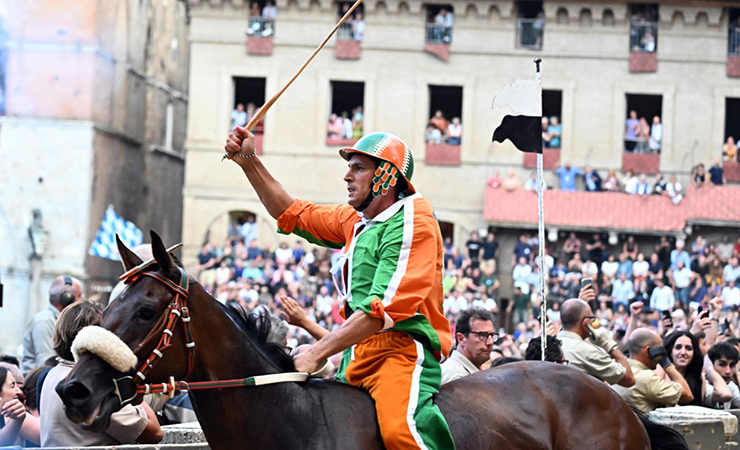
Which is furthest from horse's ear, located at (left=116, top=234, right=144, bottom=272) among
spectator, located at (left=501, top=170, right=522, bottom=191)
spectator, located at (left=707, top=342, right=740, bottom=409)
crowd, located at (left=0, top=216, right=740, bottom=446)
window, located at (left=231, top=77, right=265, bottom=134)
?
window, located at (left=231, top=77, right=265, bottom=134)

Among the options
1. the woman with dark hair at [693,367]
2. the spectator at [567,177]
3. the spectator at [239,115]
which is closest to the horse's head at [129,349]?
the woman with dark hair at [693,367]

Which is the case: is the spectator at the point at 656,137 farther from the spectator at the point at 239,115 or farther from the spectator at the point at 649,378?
the spectator at the point at 649,378

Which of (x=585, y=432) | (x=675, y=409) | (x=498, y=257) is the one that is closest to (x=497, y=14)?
(x=498, y=257)

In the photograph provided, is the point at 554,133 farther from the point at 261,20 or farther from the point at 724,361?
the point at 724,361

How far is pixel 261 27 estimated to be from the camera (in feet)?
113

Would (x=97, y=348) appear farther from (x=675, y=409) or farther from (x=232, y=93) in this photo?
(x=232, y=93)

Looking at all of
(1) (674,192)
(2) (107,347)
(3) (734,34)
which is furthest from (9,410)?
(3) (734,34)

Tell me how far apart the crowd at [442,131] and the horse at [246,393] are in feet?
91.1

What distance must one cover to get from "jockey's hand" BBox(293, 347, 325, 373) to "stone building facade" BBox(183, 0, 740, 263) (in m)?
27.7

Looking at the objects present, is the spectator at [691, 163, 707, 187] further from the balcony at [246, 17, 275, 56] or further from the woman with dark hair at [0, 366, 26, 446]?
the woman with dark hair at [0, 366, 26, 446]

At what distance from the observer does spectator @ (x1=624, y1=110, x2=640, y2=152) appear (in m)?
33.1

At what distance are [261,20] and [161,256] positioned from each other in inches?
1191

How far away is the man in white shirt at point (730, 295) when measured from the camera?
25453mm

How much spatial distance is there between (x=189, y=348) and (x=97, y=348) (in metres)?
0.46
